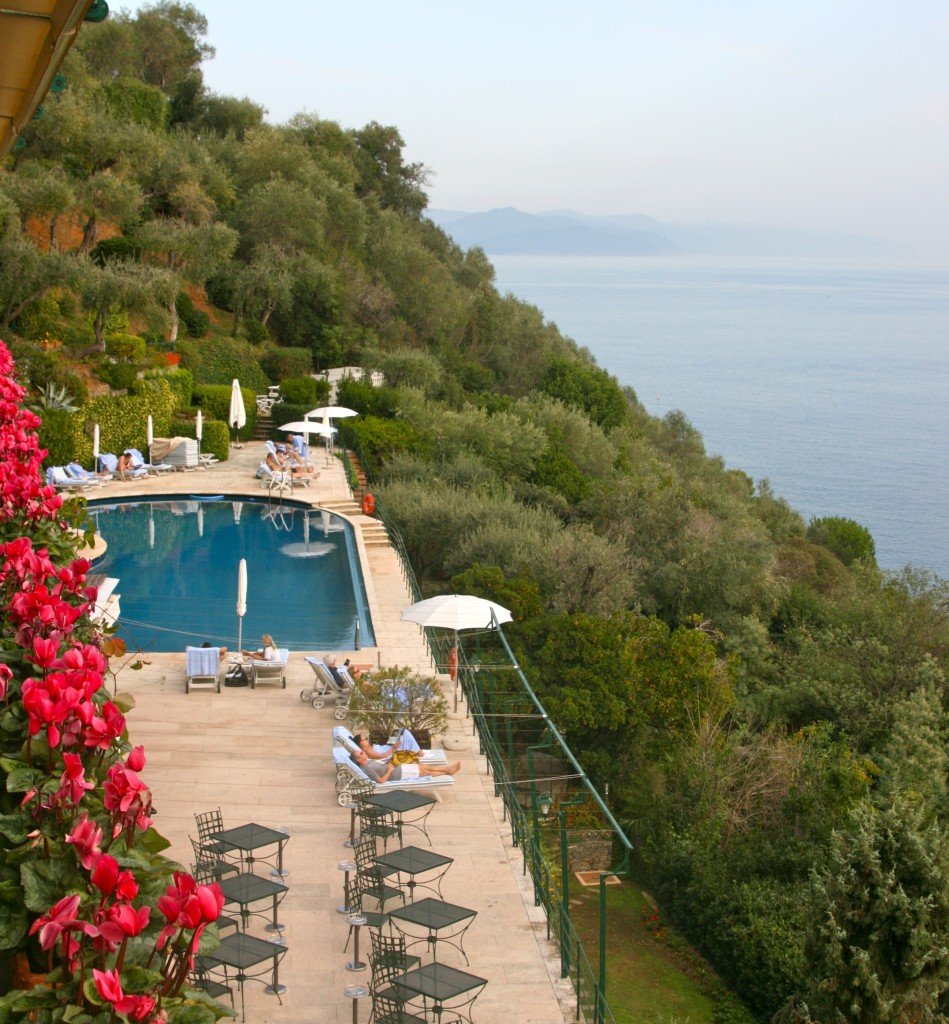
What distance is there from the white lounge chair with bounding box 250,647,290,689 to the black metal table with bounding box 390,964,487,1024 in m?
6.39

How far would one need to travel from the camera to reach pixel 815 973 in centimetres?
976

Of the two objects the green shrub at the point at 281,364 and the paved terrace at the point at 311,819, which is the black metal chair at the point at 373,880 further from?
the green shrub at the point at 281,364

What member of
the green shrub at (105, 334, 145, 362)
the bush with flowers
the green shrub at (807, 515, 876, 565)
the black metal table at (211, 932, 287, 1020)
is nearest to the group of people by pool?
the green shrub at (105, 334, 145, 362)

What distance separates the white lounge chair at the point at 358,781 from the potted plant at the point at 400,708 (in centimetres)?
101

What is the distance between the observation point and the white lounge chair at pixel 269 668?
13195mm

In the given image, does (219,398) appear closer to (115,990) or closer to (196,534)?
(196,534)

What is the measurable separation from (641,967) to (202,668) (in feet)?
19.0

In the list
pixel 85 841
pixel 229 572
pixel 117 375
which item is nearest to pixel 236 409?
pixel 117 375

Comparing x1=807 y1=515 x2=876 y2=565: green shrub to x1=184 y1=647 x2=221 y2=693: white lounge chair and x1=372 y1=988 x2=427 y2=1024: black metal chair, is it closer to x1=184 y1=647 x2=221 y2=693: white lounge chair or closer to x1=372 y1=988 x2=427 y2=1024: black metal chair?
x1=184 y1=647 x2=221 y2=693: white lounge chair

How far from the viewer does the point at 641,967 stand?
1149cm

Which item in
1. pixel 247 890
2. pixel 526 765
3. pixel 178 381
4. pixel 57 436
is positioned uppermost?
pixel 178 381

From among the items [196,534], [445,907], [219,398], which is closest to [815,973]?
[445,907]

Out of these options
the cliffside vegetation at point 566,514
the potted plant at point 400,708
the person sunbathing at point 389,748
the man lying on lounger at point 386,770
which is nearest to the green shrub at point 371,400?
the cliffside vegetation at point 566,514

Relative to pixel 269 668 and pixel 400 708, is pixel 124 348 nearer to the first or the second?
pixel 269 668
